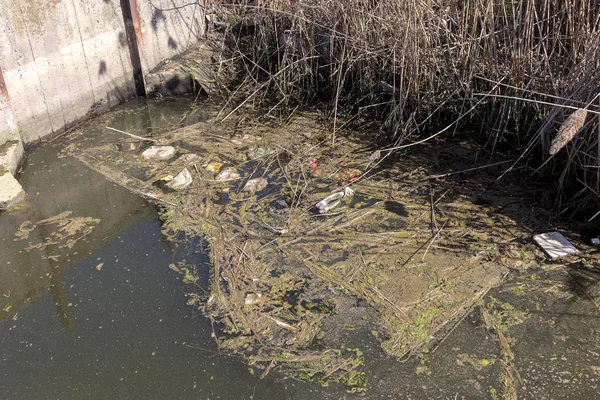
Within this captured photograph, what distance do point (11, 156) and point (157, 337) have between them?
212 centimetres

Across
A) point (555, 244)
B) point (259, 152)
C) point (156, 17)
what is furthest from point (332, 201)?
point (156, 17)

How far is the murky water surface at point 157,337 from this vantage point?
2430 millimetres

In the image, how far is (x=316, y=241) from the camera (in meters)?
3.26

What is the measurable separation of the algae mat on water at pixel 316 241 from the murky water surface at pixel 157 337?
88mm

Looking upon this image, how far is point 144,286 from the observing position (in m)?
3.06

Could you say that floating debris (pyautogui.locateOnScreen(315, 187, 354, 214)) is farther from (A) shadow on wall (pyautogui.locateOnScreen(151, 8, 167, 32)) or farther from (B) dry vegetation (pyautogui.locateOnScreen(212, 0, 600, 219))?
(A) shadow on wall (pyautogui.locateOnScreen(151, 8, 167, 32))

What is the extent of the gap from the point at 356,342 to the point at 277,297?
0.47 m

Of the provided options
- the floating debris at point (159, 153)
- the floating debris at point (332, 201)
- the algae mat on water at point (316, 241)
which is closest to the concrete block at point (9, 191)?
the algae mat on water at point (316, 241)

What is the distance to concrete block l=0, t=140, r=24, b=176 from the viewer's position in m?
4.01

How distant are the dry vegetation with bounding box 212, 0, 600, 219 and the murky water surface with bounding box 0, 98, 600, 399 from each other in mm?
929

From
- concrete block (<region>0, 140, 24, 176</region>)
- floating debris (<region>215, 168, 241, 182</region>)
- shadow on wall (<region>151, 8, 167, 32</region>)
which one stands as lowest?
floating debris (<region>215, 168, 241, 182</region>)

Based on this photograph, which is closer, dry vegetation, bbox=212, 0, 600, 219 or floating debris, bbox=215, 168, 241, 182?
dry vegetation, bbox=212, 0, 600, 219

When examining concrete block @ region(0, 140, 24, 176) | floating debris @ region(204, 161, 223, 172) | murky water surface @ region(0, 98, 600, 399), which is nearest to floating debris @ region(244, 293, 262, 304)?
murky water surface @ region(0, 98, 600, 399)

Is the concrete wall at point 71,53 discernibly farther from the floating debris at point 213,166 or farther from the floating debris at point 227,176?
the floating debris at point 227,176
